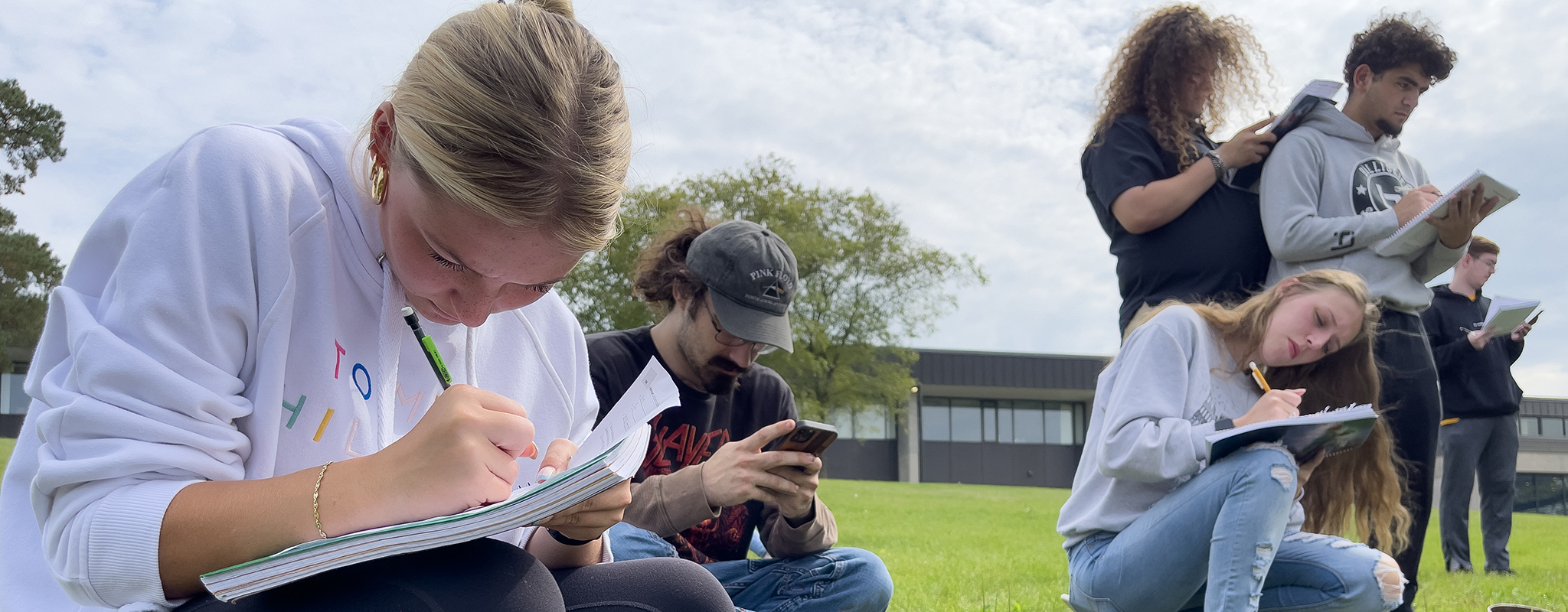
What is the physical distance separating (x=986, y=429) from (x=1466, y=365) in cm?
2731

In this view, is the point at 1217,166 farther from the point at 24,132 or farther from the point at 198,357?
the point at 24,132

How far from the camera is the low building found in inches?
1266

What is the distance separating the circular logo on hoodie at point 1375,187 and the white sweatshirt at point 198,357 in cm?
316

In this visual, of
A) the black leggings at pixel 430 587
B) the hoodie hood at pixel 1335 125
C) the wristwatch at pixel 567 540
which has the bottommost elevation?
the wristwatch at pixel 567 540

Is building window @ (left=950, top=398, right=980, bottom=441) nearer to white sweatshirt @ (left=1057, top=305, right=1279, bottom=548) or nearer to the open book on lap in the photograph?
white sweatshirt @ (left=1057, top=305, right=1279, bottom=548)

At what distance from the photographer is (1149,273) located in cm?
339

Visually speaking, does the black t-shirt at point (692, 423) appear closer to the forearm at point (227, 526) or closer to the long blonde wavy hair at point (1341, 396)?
the long blonde wavy hair at point (1341, 396)

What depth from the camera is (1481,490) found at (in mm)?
7070

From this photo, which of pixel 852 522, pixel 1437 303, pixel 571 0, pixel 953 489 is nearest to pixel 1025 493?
pixel 953 489

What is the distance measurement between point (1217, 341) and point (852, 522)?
942 cm

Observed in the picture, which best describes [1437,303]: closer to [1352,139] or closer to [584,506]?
[1352,139]

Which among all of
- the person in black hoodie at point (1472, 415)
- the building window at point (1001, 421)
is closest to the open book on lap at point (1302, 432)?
the person in black hoodie at point (1472, 415)

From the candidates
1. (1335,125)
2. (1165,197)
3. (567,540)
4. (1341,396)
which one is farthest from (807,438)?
(1335,125)

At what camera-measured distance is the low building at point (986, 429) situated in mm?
32156
